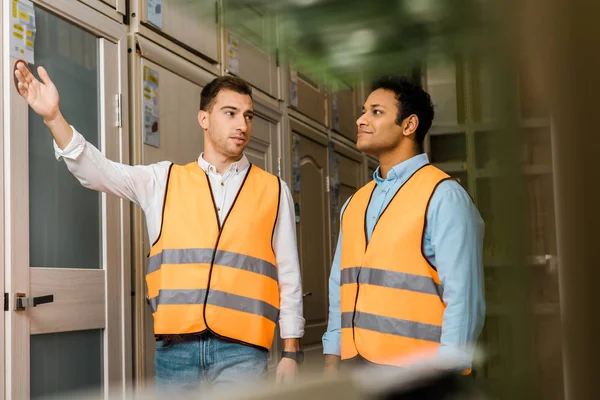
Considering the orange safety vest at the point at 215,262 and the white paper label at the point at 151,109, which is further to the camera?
the white paper label at the point at 151,109

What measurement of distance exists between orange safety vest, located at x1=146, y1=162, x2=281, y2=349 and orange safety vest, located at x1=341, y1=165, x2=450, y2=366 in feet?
1.48

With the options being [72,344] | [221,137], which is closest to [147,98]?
[221,137]

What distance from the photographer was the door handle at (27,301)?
1.21 m

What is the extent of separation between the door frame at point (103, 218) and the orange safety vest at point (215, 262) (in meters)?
0.15

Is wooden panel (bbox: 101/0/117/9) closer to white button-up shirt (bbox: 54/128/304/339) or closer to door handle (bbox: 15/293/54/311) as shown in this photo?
white button-up shirt (bbox: 54/128/304/339)

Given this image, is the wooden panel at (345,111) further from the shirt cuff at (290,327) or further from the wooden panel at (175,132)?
the wooden panel at (175,132)

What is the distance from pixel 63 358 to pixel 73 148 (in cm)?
53

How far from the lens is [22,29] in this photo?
122 centimetres

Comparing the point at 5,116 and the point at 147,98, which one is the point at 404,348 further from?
the point at 147,98

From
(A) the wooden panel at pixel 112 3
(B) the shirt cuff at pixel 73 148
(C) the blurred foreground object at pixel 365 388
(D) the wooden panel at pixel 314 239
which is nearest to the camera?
(C) the blurred foreground object at pixel 365 388

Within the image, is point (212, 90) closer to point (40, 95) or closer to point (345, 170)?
point (40, 95)

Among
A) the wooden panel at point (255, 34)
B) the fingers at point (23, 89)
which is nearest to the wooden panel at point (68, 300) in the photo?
the fingers at point (23, 89)

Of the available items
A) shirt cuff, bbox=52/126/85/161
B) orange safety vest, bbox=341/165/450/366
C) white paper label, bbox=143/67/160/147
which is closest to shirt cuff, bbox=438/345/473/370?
orange safety vest, bbox=341/165/450/366

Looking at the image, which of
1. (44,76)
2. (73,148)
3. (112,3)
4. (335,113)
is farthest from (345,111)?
(112,3)
